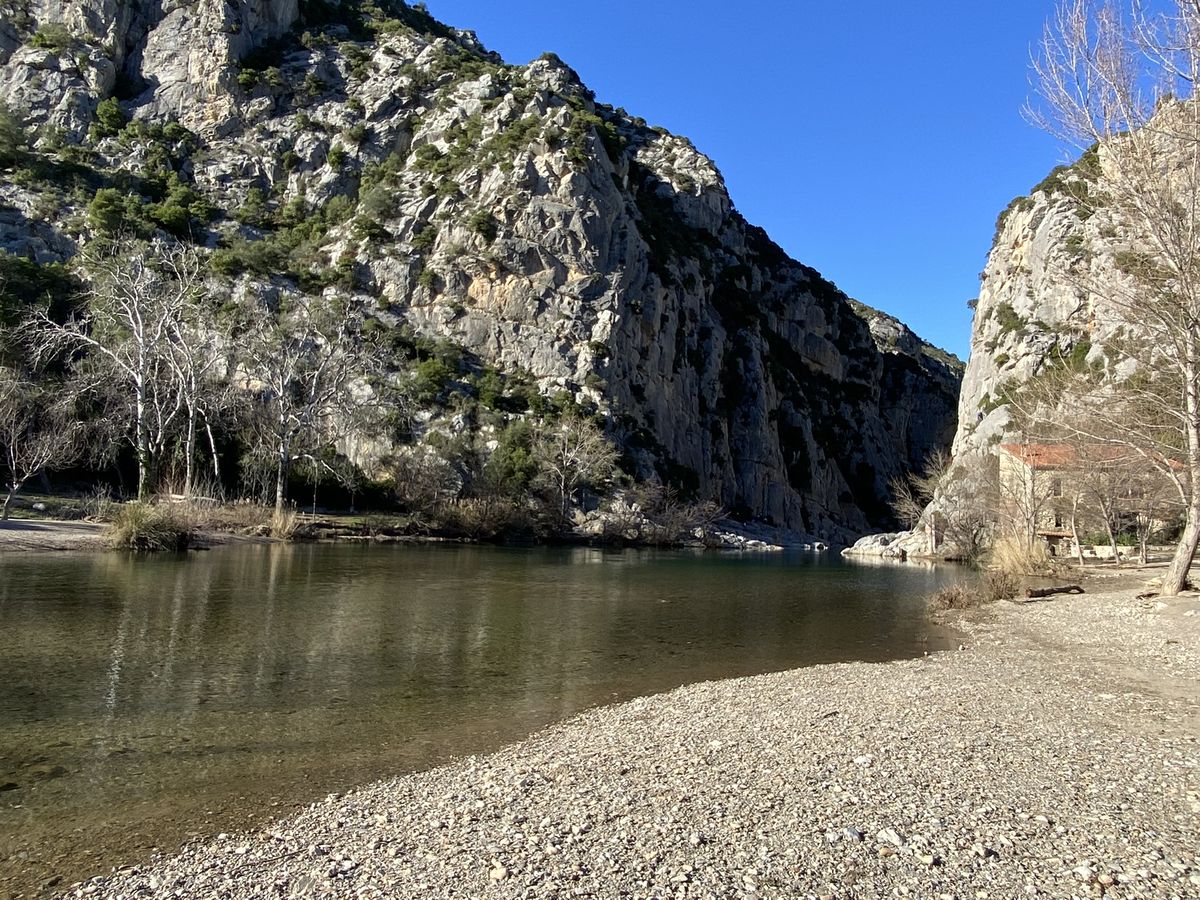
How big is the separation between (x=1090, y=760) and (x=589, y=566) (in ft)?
94.5

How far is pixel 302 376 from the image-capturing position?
53031 millimetres

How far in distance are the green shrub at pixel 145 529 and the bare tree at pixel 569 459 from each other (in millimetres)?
30359

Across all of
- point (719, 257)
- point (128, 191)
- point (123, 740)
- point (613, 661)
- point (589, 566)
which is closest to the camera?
point (123, 740)

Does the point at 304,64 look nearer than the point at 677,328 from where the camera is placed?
No

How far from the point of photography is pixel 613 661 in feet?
44.3

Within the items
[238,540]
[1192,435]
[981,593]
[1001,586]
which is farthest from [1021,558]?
[238,540]

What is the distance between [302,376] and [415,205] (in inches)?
1136

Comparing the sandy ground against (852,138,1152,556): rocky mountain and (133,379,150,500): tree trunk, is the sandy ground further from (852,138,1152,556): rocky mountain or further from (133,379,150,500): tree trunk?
(852,138,1152,556): rocky mountain

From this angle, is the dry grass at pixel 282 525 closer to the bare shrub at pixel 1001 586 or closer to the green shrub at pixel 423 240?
the bare shrub at pixel 1001 586

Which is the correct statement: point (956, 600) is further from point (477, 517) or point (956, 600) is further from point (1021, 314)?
point (1021, 314)

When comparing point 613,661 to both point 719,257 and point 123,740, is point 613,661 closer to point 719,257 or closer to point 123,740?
point 123,740

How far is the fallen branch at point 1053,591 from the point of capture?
81.2 feet

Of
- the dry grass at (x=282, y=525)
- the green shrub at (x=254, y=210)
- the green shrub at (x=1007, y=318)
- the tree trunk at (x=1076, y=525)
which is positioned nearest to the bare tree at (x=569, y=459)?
the dry grass at (x=282, y=525)

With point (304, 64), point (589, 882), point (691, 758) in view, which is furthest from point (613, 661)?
point (304, 64)
